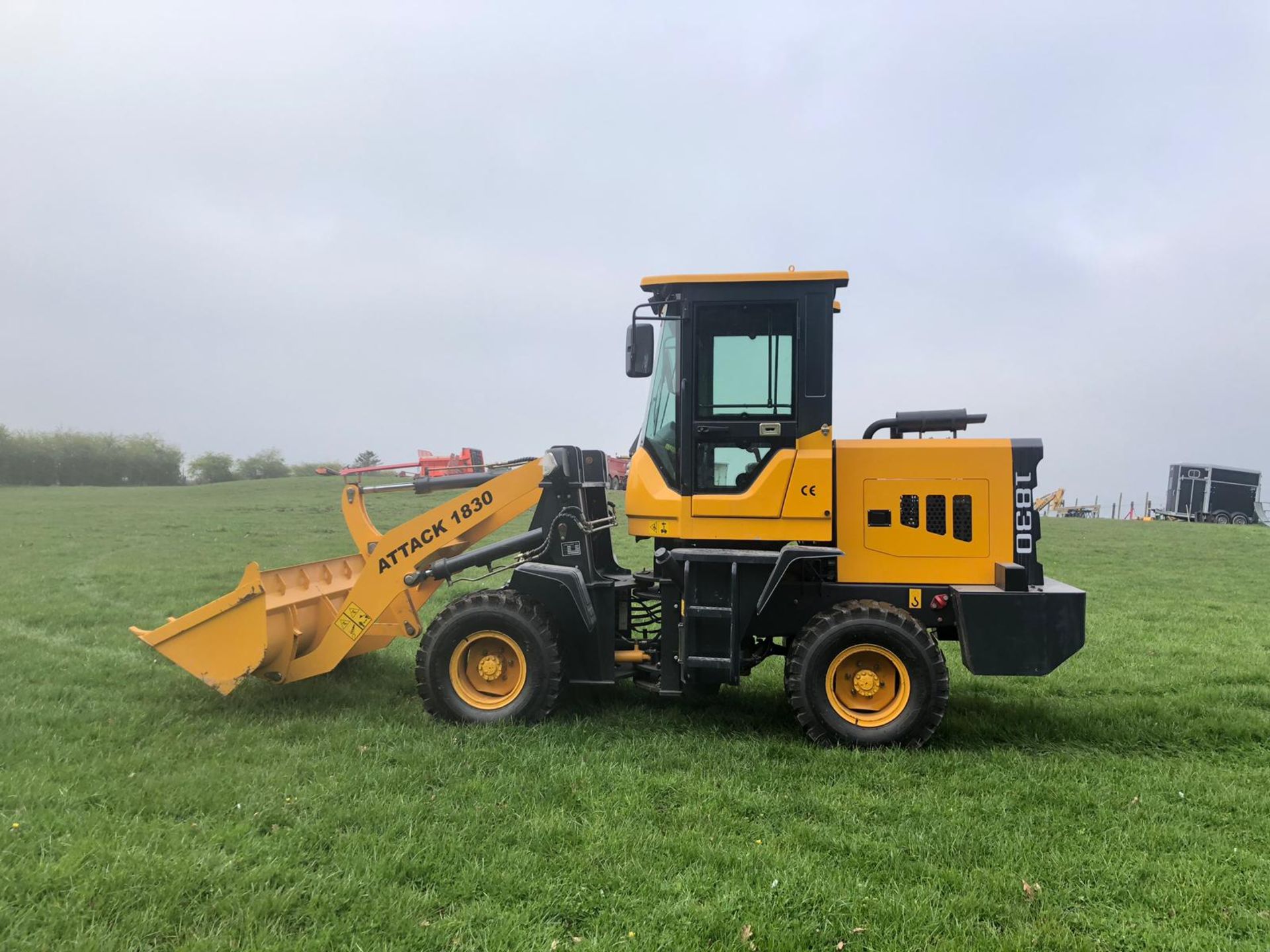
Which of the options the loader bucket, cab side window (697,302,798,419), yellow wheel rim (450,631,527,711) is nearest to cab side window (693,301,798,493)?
cab side window (697,302,798,419)

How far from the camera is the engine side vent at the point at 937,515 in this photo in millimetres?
5918

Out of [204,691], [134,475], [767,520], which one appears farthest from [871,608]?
[134,475]

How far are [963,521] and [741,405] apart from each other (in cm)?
186

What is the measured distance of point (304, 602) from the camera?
6605mm

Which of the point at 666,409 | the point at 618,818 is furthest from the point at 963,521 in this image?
the point at 618,818

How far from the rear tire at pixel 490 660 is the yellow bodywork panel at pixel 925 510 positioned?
2.32 m

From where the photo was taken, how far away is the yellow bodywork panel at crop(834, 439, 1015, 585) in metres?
5.89

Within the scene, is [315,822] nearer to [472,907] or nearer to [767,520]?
[472,907]

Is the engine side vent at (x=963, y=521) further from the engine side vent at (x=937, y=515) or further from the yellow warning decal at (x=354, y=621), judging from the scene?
the yellow warning decal at (x=354, y=621)

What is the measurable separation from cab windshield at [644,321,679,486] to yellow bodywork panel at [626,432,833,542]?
0.60 ft

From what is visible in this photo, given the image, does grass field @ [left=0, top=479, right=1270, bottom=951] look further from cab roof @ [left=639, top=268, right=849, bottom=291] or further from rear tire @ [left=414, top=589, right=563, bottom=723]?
cab roof @ [left=639, top=268, right=849, bottom=291]

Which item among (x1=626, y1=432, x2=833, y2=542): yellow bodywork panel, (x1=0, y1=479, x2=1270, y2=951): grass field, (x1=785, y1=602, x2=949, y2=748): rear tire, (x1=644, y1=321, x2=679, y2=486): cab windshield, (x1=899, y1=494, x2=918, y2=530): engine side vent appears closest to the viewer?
(x1=0, y1=479, x2=1270, y2=951): grass field

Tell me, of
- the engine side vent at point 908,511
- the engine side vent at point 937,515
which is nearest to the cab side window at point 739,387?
the engine side vent at point 908,511

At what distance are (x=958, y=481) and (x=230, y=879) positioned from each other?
517 centimetres
